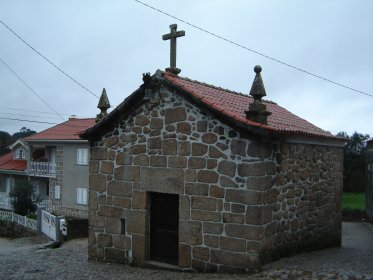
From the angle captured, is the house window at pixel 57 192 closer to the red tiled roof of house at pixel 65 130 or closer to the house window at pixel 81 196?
the house window at pixel 81 196

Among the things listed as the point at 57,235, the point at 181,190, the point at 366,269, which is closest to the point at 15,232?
the point at 57,235

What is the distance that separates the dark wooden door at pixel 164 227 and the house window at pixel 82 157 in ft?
59.7

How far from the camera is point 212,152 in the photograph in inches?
330

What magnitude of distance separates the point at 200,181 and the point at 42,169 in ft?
77.5

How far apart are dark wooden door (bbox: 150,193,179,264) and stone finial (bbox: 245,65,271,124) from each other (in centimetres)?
241

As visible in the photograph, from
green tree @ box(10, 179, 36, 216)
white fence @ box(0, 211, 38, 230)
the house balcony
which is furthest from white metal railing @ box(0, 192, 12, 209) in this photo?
white fence @ box(0, 211, 38, 230)

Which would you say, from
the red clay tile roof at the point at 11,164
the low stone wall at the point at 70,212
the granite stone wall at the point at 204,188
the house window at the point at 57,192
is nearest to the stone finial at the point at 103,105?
the granite stone wall at the point at 204,188

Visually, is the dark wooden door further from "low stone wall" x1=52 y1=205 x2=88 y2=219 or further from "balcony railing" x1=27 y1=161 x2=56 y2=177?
"balcony railing" x1=27 y1=161 x2=56 y2=177

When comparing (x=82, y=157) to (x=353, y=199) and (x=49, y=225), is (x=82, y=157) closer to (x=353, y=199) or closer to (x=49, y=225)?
(x=49, y=225)

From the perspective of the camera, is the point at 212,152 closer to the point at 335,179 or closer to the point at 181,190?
the point at 181,190

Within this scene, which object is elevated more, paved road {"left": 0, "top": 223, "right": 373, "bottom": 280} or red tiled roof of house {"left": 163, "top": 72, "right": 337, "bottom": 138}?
red tiled roof of house {"left": 163, "top": 72, "right": 337, "bottom": 138}

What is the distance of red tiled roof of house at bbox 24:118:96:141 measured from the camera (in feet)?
94.4

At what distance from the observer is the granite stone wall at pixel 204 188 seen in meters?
7.98

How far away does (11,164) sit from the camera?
33969mm
